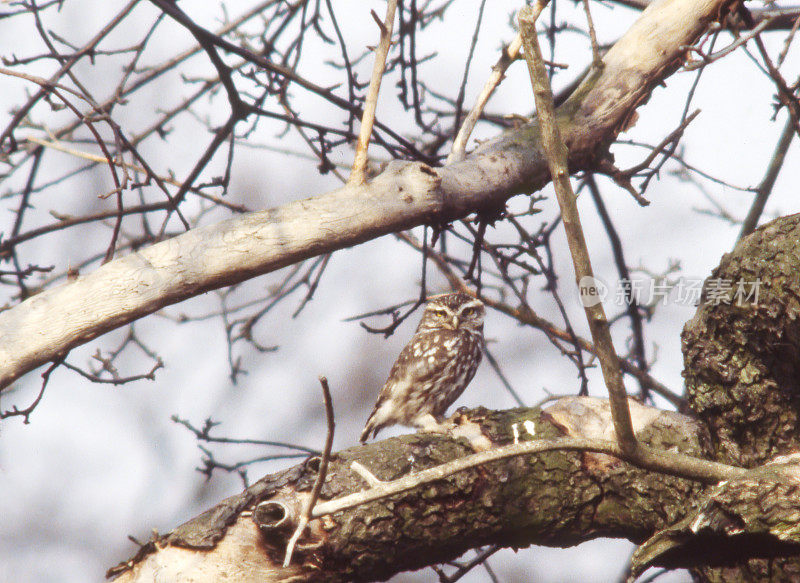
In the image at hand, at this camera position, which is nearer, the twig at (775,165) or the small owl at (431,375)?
the twig at (775,165)

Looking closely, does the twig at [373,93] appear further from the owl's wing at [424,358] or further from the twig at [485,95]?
the owl's wing at [424,358]

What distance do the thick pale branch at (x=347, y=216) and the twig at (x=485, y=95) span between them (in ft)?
0.34

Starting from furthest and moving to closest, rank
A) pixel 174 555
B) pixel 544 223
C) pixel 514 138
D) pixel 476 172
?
pixel 544 223 < pixel 514 138 < pixel 476 172 < pixel 174 555

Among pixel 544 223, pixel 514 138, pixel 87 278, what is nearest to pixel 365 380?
pixel 544 223

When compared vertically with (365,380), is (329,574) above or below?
below

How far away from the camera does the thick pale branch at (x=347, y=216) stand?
2.08 m

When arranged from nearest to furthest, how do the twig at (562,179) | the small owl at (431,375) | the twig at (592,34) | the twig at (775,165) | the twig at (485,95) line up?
the twig at (562,179) → the twig at (592,34) → the twig at (485,95) → the twig at (775,165) → the small owl at (431,375)

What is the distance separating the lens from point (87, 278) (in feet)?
7.04

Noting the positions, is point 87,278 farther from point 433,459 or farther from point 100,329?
point 433,459

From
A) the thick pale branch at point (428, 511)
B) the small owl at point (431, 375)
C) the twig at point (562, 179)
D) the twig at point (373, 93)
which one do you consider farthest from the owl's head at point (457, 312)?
the twig at point (562, 179)

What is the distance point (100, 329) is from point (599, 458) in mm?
1695

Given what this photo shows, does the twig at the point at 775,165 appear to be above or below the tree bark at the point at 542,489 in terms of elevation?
above

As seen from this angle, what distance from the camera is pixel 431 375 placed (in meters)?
4.79

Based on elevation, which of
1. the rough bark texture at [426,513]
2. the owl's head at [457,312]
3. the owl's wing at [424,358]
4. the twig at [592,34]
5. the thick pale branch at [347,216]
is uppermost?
the owl's head at [457,312]
